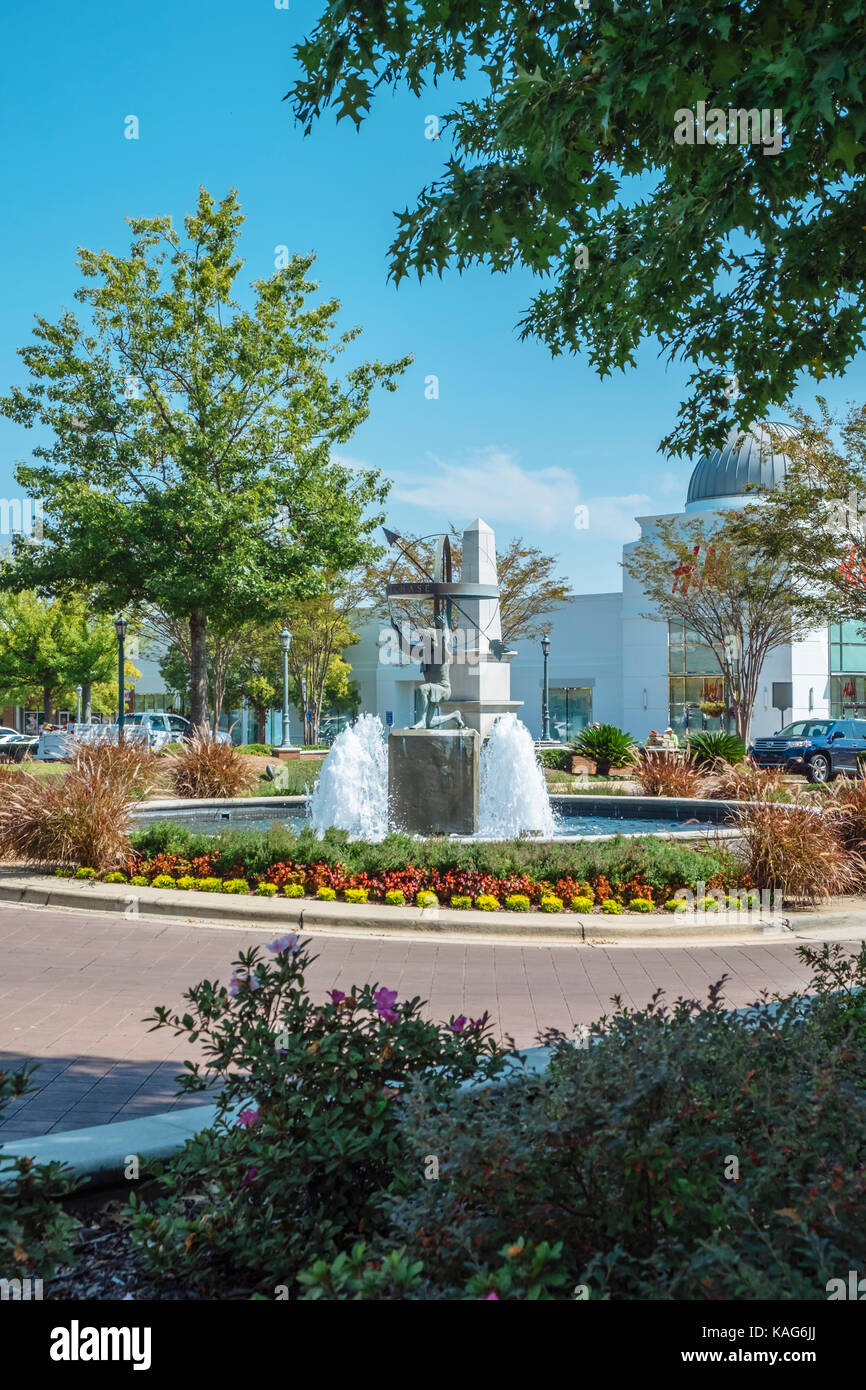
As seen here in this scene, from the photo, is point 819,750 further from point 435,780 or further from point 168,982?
point 168,982

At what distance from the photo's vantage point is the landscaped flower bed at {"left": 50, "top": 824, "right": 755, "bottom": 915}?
392 inches

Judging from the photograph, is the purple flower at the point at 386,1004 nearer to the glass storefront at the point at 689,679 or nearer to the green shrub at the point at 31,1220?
the green shrub at the point at 31,1220

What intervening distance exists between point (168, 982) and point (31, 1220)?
4.55 m

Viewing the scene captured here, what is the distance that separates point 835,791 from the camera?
12289 millimetres

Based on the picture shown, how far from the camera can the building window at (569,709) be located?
49.7 meters

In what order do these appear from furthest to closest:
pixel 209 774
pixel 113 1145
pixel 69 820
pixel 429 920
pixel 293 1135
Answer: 1. pixel 209 774
2. pixel 69 820
3. pixel 429 920
4. pixel 113 1145
5. pixel 293 1135

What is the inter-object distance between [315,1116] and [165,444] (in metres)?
26.6

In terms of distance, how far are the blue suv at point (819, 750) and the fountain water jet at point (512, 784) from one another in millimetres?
16218

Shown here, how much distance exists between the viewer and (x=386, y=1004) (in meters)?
3.40

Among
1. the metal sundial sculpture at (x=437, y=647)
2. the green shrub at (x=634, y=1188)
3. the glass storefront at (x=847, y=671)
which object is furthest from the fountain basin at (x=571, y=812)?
the glass storefront at (x=847, y=671)

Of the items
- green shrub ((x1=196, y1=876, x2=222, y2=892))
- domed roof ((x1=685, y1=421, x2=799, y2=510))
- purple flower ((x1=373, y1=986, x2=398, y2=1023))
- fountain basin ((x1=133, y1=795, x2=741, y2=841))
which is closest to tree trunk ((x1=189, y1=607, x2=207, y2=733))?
fountain basin ((x1=133, y1=795, x2=741, y2=841))

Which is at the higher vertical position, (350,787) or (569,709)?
→ (569,709)

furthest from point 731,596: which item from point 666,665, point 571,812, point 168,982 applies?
point 168,982
